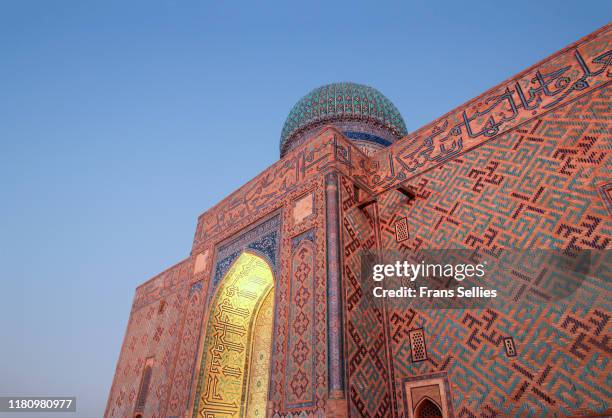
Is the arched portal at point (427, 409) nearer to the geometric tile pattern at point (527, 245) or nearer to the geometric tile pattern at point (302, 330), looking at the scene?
the geometric tile pattern at point (527, 245)

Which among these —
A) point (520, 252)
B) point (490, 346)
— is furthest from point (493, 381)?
point (520, 252)

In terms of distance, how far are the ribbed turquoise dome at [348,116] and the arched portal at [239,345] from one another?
12.7 feet

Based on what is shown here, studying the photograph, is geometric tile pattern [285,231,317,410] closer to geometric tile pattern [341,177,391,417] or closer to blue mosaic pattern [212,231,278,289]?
geometric tile pattern [341,177,391,417]

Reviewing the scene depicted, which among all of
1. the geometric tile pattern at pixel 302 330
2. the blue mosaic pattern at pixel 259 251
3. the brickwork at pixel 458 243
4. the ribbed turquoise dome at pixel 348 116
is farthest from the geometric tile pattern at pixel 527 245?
the ribbed turquoise dome at pixel 348 116

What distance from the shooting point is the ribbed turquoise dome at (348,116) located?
327 inches

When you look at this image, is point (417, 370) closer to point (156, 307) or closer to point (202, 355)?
point (202, 355)

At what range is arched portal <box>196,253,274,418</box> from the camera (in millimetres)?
5359

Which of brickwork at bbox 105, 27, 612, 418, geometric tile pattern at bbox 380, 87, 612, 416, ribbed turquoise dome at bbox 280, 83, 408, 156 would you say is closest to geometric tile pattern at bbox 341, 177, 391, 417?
brickwork at bbox 105, 27, 612, 418

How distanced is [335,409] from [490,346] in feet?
4.75

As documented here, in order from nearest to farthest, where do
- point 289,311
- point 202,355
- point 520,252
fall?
point 520,252, point 289,311, point 202,355

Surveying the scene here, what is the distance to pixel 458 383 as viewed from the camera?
11.0 ft

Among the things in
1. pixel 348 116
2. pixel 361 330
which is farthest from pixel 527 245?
pixel 348 116

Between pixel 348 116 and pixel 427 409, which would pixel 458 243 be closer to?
pixel 427 409

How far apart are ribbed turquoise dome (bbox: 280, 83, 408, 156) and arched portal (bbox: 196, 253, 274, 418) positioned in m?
3.87
